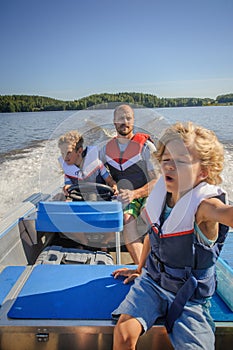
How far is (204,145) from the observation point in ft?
3.44

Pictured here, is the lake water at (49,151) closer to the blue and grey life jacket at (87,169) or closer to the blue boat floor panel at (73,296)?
the blue and grey life jacket at (87,169)

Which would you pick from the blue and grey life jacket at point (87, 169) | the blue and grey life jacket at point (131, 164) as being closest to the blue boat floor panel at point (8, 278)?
the blue and grey life jacket at point (87, 169)

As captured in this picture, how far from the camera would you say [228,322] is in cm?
114

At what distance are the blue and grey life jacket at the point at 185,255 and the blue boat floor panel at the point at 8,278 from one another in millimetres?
648

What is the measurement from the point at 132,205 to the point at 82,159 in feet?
1.68

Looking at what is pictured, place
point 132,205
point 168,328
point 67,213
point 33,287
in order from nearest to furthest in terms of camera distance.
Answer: point 168,328, point 33,287, point 67,213, point 132,205

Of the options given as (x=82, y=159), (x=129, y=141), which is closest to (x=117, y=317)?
(x=82, y=159)

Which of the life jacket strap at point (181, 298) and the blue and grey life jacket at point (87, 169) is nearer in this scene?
the life jacket strap at point (181, 298)

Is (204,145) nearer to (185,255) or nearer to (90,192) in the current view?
(185,255)

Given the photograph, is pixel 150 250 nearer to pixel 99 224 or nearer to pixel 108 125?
pixel 99 224

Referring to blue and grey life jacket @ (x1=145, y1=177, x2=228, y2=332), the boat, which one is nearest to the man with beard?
the boat

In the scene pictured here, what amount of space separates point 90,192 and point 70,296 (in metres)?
0.87

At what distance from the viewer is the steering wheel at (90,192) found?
2045mm

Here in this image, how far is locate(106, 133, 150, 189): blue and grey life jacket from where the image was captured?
248 centimetres
